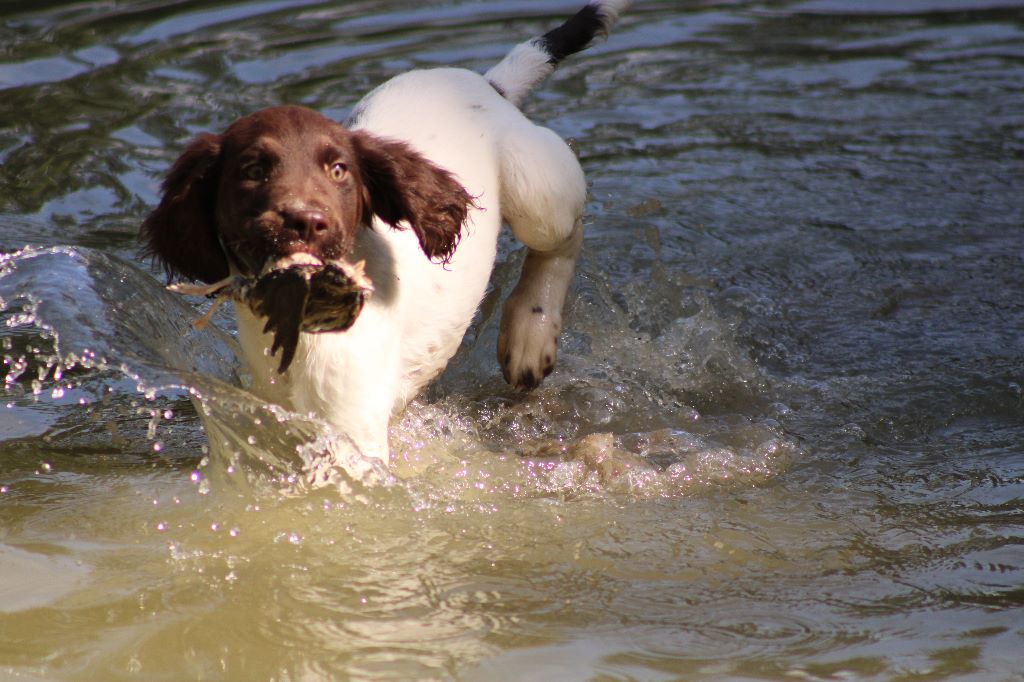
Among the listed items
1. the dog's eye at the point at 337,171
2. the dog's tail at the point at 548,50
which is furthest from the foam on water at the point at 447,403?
the dog's tail at the point at 548,50

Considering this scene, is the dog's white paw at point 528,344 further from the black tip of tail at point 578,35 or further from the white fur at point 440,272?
the black tip of tail at point 578,35

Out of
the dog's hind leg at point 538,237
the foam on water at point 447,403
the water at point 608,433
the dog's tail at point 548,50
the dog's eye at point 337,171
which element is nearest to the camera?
the water at point 608,433

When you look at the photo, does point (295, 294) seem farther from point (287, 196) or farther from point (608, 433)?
point (608, 433)

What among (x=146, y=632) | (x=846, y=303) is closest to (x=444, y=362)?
(x=146, y=632)

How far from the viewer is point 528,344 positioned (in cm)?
419

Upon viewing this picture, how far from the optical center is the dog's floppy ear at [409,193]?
308 centimetres

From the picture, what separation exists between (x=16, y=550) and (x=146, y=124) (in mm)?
4187

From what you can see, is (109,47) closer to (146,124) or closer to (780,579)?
(146,124)

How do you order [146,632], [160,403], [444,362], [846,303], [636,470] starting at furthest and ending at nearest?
→ [846,303]
[160,403]
[444,362]
[636,470]
[146,632]

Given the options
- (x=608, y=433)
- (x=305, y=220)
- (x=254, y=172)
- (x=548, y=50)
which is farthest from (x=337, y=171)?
(x=548, y=50)

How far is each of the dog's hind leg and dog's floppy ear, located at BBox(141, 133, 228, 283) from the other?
4.14 ft

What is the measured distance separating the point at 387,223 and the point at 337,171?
0.27m

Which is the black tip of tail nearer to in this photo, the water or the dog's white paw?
the water

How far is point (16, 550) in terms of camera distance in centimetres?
301
